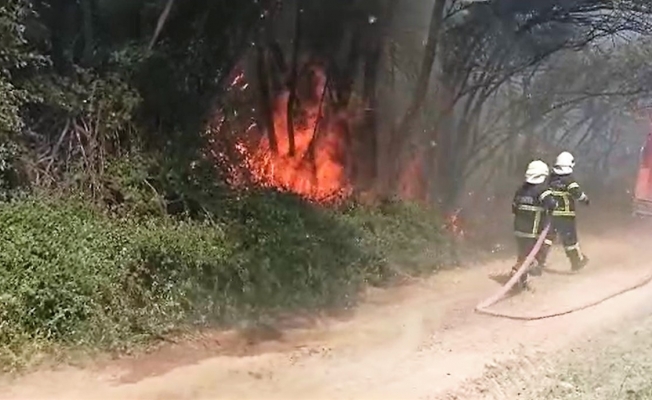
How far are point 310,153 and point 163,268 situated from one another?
5946 millimetres

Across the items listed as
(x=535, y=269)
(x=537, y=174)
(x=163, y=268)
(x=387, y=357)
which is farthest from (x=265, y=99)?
(x=387, y=357)

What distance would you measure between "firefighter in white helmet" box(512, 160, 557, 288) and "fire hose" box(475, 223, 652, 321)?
12cm

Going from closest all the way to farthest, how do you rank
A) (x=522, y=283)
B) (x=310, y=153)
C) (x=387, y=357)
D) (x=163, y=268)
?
(x=387, y=357)
(x=163, y=268)
(x=522, y=283)
(x=310, y=153)

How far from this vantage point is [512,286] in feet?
30.9

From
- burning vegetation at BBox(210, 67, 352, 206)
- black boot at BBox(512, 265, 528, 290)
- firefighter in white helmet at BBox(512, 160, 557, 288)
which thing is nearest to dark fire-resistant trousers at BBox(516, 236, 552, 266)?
firefighter in white helmet at BBox(512, 160, 557, 288)

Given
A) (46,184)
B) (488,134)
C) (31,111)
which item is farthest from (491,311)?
(488,134)

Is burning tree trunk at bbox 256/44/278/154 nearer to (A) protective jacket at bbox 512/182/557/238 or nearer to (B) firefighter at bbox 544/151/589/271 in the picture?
(A) protective jacket at bbox 512/182/557/238

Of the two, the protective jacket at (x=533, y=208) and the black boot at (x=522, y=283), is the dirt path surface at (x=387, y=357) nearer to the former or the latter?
the black boot at (x=522, y=283)

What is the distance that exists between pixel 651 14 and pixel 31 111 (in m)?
9.30

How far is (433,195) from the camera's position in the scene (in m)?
15.4

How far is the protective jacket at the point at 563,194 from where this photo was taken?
10.4 m

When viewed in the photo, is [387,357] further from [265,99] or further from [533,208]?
[265,99]

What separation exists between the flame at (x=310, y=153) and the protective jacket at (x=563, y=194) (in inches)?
128

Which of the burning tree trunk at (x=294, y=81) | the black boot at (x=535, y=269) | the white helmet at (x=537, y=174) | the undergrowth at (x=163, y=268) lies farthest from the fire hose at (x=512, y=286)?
the burning tree trunk at (x=294, y=81)
